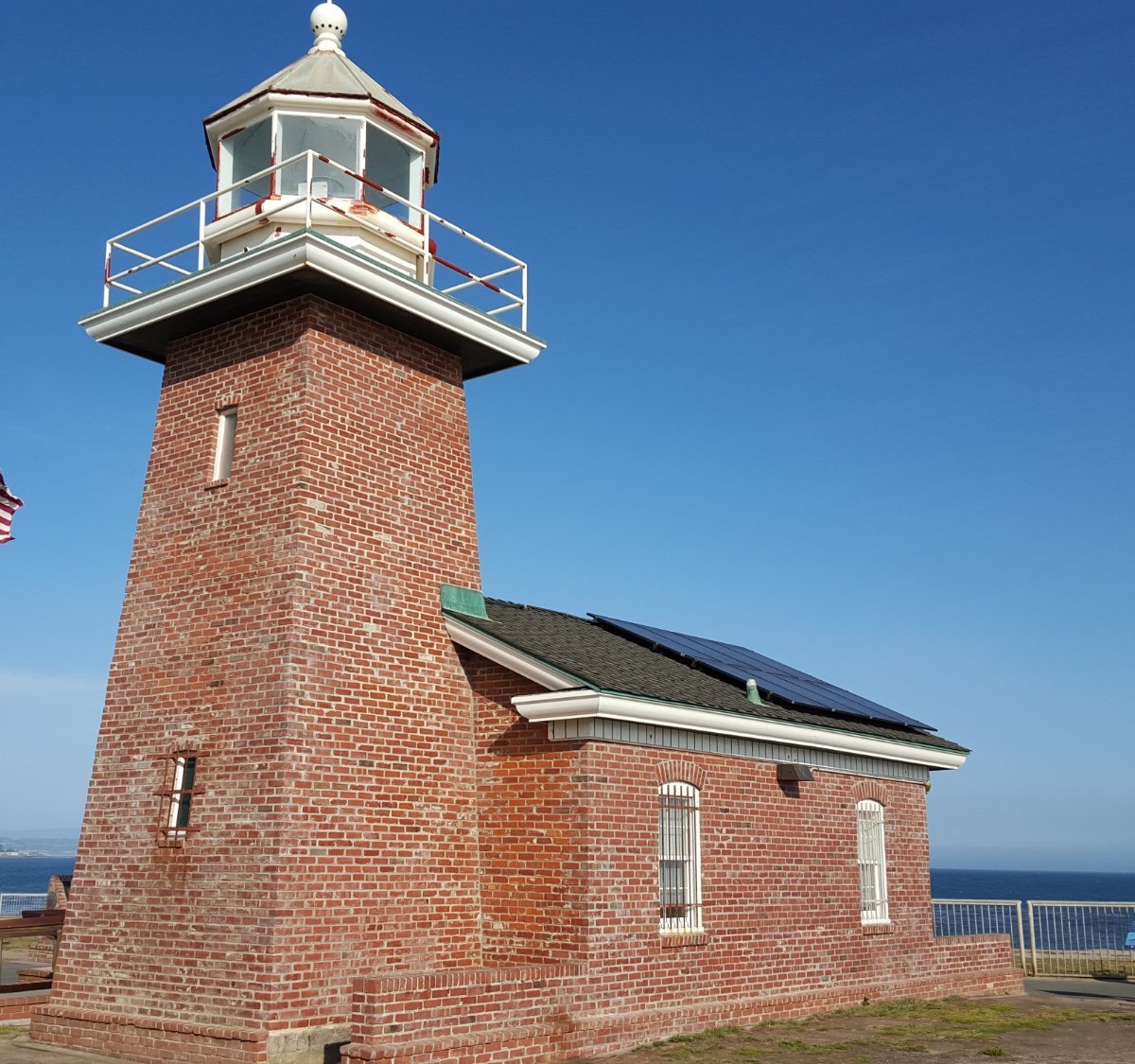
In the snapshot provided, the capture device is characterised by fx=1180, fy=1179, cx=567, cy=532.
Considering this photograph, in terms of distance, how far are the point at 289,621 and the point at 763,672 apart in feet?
27.9

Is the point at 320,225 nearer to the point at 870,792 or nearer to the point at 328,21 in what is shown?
the point at 328,21

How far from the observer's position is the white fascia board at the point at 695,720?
40.6ft

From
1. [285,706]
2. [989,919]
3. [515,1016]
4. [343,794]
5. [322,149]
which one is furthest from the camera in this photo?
[989,919]

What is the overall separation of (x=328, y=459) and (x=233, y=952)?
16.7ft

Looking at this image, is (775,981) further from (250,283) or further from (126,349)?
(126,349)

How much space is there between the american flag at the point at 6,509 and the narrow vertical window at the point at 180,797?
10.4 ft

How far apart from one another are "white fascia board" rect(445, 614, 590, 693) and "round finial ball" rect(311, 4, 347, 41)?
7.73 metres

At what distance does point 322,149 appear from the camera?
14.3m

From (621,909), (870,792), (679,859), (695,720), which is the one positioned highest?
(695,720)

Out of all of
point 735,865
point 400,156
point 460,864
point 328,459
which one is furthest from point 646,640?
point 400,156

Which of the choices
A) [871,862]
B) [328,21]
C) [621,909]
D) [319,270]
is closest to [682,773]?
[621,909]

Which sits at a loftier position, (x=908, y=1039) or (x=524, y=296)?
(x=524, y=296)

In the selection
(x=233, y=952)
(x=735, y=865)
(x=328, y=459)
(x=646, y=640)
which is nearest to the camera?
(x=233, y=952)

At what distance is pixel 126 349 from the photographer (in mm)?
14828
